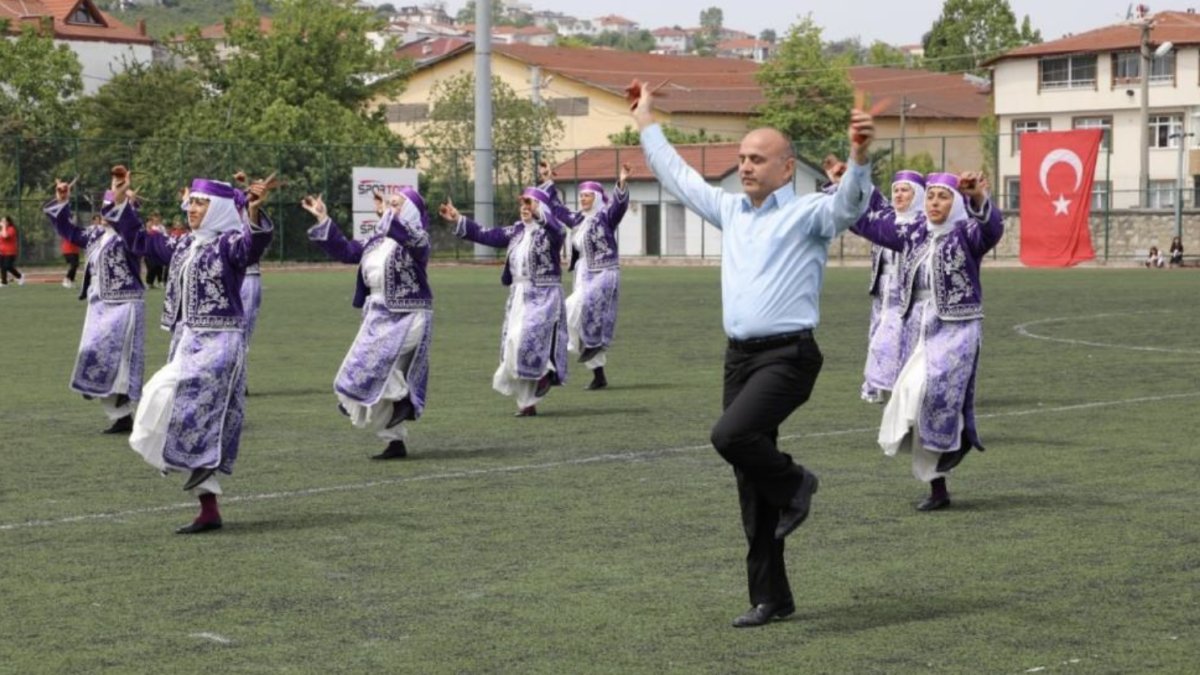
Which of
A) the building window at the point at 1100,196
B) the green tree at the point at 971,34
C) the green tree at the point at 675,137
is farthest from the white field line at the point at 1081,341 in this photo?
the green tree at the point at 971,34

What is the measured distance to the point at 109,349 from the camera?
52.0ft

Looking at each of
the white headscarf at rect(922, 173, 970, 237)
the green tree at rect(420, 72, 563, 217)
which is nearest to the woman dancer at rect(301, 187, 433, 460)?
the white headscarf at rect(922, 173, 970, 237)

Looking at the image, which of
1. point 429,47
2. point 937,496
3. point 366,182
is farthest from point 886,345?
point 429,47

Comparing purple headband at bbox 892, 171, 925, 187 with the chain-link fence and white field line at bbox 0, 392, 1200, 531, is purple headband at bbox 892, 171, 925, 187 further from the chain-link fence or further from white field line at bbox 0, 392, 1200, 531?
the chain-link fence

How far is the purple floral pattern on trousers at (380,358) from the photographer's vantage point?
13.4 metres

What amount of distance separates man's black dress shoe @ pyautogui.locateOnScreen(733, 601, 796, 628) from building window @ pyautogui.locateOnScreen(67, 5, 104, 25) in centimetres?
11393

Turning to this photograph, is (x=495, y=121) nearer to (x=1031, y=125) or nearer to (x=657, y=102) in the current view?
(x=657, y=102)

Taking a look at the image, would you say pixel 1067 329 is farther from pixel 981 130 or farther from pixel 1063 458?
pixel 981 130

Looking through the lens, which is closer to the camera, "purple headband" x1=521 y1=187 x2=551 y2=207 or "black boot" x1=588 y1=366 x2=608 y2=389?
"purple headband" x1=521 y1=187 x2=551 y2=207

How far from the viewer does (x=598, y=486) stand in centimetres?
1210

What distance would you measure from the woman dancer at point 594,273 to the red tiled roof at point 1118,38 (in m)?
65.2

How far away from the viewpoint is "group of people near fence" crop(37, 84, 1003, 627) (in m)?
8.02

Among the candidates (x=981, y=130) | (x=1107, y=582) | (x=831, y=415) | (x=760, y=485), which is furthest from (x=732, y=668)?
(x=981, y=130)

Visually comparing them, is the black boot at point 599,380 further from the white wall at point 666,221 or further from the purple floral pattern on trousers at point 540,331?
the white wall at point 666,221
